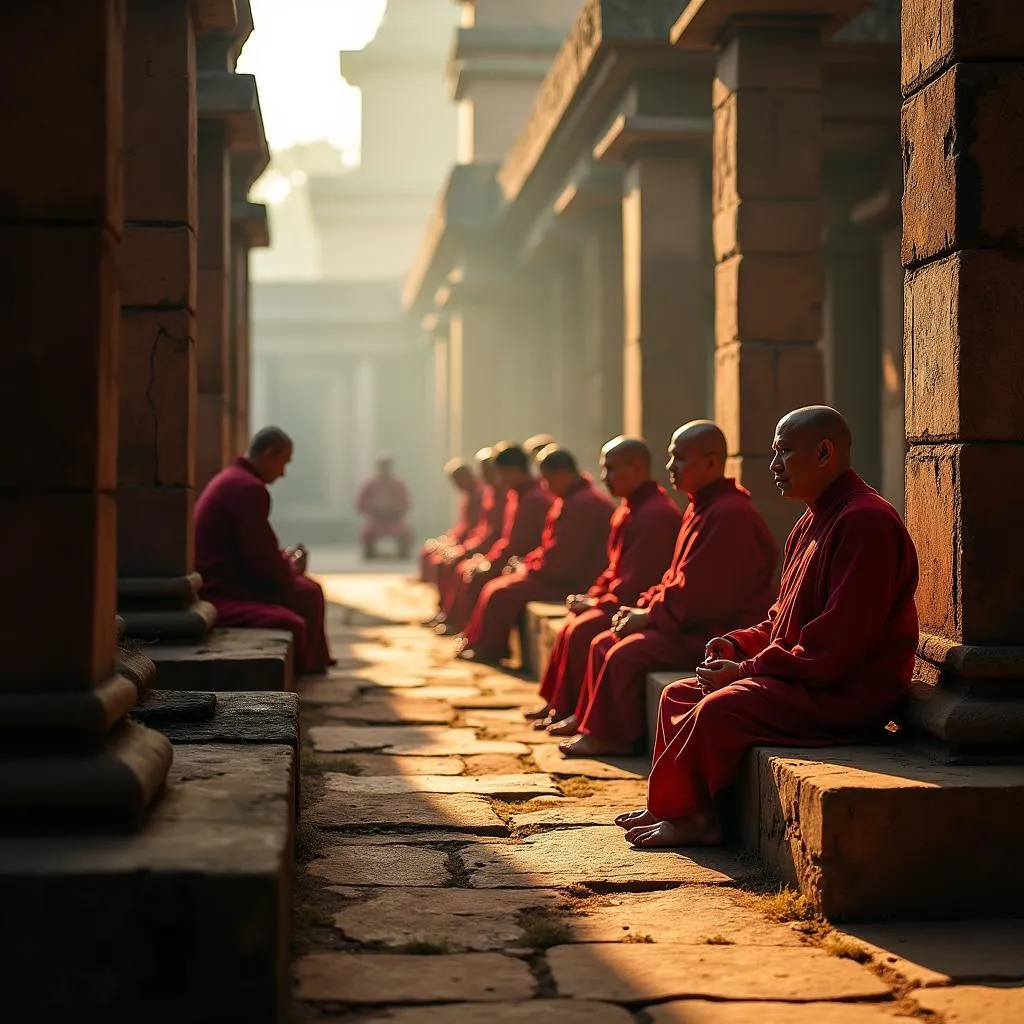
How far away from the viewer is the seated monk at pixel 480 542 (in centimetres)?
1179

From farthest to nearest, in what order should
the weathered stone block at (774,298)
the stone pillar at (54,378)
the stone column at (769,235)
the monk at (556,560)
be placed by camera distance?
the monk at (556,560)
the weathered stone block at (774,298)
the stone column at (769,235)
the stone pillar at (54,378)

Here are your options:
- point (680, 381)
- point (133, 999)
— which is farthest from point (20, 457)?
point (680, 381)

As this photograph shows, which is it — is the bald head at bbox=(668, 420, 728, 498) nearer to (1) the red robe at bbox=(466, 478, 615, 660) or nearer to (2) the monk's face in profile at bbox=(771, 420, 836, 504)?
(2) the monk's face in profile at bbox=(771, 420, 836, 504)

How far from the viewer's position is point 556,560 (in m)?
9.00

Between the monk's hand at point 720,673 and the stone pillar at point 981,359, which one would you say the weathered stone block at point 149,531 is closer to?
A: the monk's hand at point 720,673

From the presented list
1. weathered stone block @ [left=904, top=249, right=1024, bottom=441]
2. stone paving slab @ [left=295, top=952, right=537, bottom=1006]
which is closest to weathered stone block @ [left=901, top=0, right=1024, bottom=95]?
weathered stone block @ [left=904, top=249, right=1024, bottom=441]

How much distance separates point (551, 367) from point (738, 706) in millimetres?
12690

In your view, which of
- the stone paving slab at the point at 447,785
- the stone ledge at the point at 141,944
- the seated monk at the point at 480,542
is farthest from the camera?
the seated monk at the point at 480,542

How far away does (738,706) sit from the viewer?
447 cm

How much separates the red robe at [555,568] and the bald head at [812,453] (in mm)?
4168

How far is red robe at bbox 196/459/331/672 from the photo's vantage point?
7707 millimetres

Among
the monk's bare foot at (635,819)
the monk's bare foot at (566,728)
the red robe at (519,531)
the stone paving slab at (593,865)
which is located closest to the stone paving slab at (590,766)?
the monk's bare foot at (566,728)

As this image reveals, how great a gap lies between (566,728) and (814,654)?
2.44 meters

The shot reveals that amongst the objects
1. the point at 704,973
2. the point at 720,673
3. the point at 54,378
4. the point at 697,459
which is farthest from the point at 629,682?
the point at 54,378
